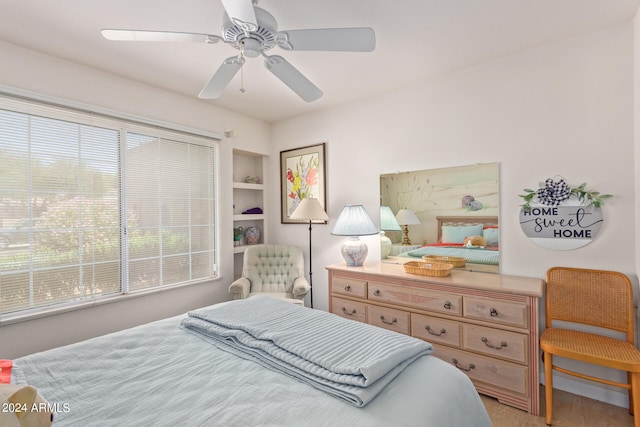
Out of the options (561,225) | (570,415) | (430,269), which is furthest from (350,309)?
(561,225)

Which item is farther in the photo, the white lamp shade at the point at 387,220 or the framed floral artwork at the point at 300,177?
the framed floral artwork at the point at 300,177

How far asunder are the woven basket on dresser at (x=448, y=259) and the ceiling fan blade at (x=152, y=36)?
2344 millimetres

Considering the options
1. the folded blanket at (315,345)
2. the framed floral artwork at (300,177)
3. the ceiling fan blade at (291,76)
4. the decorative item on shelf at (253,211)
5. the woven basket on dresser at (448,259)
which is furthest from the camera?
the decorative item on shelf at (253,211)

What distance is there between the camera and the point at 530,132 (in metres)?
2.38

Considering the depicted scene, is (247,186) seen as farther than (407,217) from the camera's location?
Yes

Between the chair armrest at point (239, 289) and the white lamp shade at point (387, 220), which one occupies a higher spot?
the white lamp shade at point (387, 220)

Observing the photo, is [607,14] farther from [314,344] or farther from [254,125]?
[254,125]

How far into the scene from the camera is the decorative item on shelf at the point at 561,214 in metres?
2.15

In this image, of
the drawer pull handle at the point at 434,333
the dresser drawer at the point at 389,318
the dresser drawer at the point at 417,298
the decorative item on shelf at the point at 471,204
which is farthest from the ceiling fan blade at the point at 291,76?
the drawer pull handle at the point at 434,333

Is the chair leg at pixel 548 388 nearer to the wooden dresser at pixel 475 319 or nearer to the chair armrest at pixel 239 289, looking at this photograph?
the wooden dresser at pixel 475 319

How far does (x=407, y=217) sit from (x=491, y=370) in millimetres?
1394

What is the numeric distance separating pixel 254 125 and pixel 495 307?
325 cm

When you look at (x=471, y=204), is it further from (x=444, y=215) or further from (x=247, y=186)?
(x=247, y=186)

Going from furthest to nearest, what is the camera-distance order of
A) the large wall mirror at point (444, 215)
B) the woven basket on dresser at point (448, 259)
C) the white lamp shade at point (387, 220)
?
the white lamp shade at point (387, 220) → the woven basket on dresser at point (448, 259) → the large wall mirror at point (444, 215)
